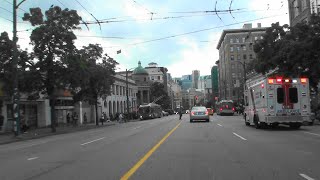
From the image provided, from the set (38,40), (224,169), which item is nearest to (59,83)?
(38,40)

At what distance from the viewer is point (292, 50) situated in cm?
3675

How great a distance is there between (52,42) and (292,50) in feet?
65.2

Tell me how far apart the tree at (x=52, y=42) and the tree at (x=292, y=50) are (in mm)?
17342

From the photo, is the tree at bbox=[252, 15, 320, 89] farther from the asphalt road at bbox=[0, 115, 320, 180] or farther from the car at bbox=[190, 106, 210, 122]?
the asphalt road at bbox=[0, 115, 320, 180]

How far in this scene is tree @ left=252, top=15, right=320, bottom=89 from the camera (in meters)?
36.1

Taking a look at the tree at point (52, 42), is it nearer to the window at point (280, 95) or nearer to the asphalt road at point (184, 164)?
the window at point (280, 95)

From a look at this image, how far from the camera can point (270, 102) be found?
26.7 m

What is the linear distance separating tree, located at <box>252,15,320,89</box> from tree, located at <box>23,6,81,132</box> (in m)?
17.3

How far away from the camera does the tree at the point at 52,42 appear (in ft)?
125

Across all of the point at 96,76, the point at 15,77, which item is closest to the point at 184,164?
the point at 15,77

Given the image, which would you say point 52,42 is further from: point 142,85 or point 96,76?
point 142,85

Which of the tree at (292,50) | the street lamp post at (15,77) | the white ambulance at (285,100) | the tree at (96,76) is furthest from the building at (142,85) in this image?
the white ambulance at (285,100)

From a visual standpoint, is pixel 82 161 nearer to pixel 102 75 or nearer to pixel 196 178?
pixel 196 178

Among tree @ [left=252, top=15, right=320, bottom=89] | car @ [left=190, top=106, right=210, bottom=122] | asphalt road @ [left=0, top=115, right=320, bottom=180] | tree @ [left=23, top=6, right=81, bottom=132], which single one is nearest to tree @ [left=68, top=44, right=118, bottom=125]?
tree @ [left=23, top=6, right=81, bottom=132]
